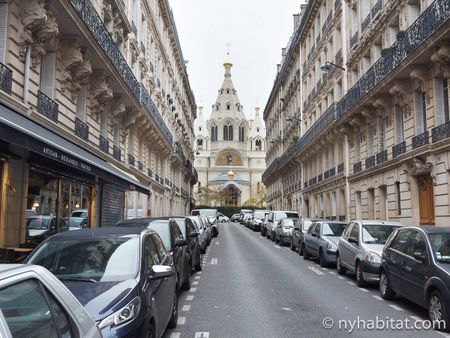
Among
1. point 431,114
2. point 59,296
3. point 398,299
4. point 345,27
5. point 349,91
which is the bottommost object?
point 398,299

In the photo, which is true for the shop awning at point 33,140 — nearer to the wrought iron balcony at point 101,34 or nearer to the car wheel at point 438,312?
the wrought iron balcony at point 101,34

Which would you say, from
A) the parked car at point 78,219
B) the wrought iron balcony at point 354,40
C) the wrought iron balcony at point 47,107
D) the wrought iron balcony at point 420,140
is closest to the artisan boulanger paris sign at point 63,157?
the wrought iron balcony at point 47,107

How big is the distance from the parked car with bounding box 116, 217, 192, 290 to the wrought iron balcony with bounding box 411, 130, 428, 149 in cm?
1081

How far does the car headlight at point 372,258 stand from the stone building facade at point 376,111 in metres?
6.06

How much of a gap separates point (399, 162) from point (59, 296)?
18.9 m

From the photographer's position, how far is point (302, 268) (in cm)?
1590

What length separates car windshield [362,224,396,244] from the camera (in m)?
12.5

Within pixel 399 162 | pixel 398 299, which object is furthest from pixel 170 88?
pixel 398 299

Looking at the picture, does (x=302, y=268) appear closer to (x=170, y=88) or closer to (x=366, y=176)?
(x=366, y=176)

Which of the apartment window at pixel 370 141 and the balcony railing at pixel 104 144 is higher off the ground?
the apartment window at pixel 370 141

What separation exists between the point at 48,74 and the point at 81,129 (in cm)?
287

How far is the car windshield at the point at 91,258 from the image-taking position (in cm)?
579

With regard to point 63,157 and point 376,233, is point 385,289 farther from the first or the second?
point 63,157

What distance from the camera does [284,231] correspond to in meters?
26.1
